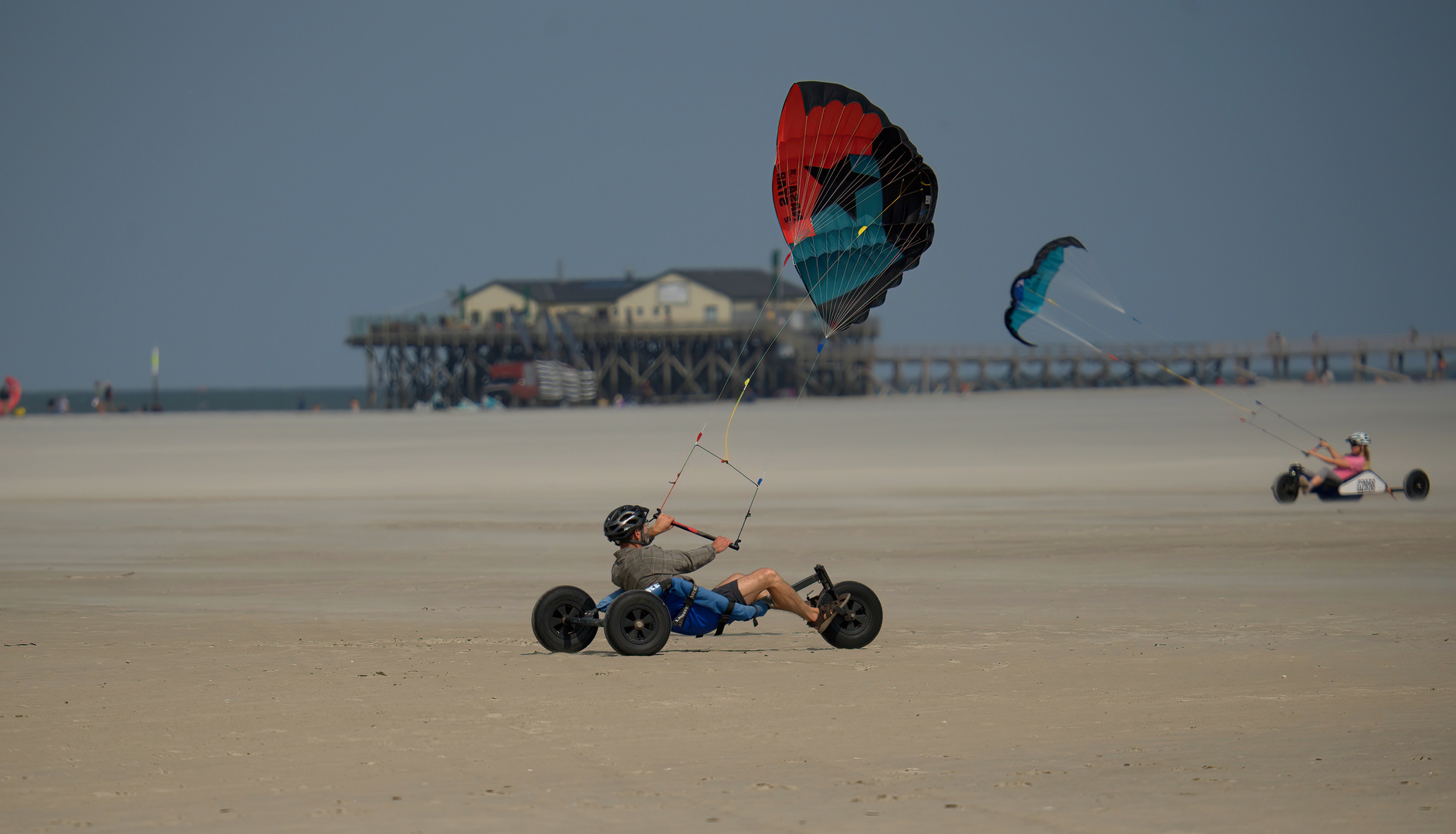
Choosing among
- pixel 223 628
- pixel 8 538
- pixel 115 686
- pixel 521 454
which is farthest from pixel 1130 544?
pixel 521 454

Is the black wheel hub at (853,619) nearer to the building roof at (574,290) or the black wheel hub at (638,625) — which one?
the black wheel hub at (638,625)

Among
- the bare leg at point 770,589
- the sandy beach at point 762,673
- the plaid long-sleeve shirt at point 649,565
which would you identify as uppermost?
the plaid long-sleeve shirt at point 649,565

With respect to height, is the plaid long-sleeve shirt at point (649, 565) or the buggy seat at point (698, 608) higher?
the plaid long-sleeve shirt at point (649, 565)

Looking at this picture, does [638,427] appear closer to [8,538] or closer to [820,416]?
[820,416]

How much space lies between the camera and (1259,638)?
9.78 meters

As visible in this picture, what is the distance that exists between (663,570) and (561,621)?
74 cm

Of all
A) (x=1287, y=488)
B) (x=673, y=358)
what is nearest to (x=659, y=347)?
(x=673, y=358)

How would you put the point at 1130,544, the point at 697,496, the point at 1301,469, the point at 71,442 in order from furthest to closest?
1. the point at 71,442
2. the point at 697,496
3. the point at 1301,469
4. the point at 1130,544

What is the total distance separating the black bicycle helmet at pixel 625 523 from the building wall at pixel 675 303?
85057 mm

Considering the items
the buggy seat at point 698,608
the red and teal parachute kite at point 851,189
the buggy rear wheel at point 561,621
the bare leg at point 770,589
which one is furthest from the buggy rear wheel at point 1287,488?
the buggy rear wheel at point 561,621

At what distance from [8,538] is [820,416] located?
36.1 metres

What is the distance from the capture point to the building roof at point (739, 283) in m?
95.4

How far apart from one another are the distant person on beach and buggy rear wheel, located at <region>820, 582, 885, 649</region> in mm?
70

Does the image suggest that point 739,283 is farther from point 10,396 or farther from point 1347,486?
point 1347,486
